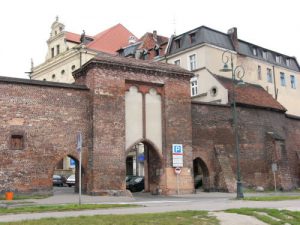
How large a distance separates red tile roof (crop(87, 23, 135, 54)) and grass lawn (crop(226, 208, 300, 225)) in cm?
4747

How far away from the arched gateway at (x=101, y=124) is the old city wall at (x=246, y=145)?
2.20 meters

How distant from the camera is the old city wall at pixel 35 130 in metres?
24.3

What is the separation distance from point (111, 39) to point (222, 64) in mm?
22143

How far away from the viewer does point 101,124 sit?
26.7m

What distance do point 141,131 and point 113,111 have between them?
8.58 feet

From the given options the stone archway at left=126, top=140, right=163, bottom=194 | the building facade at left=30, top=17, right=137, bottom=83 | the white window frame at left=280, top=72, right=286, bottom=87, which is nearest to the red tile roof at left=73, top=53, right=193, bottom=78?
the stone archway at left=126, top=140, right=163, bottom=194

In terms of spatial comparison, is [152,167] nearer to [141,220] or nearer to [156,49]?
[141,220]

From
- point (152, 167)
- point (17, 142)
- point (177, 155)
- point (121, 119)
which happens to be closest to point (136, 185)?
point (152, 167)

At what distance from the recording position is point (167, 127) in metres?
29.4

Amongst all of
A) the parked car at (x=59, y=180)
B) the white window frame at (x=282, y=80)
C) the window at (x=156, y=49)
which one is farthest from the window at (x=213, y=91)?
the parked car at (x=59, y=180)

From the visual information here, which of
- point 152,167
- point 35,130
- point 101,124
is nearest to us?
point 35,130

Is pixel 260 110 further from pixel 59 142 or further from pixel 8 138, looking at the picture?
pixel 8 138

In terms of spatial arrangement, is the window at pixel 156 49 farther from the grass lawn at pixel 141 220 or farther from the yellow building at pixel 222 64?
the grass lawn at pixel 141 220

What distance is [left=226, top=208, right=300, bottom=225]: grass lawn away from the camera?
12969 millimetres
